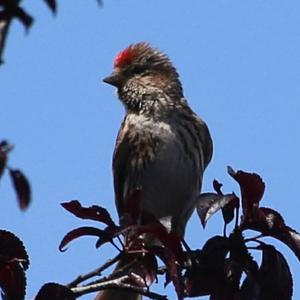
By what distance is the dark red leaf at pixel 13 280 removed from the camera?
331 centimetres

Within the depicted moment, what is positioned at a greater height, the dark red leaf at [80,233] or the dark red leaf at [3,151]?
the dark red leaf at [80,233]

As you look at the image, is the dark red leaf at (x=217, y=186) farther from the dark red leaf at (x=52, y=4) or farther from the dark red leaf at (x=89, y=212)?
the dark red leaf at (x=52, y=4)

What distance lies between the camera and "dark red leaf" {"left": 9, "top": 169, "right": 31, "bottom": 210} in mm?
2035

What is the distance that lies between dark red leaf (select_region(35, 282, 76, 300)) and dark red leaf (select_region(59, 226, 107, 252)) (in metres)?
0.29

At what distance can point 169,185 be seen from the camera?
22.7ft

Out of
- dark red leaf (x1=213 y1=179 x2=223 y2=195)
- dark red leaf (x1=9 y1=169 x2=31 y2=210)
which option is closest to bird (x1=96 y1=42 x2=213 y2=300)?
dark red leaf (x1=213 y1=179 x2=223 y2=195)

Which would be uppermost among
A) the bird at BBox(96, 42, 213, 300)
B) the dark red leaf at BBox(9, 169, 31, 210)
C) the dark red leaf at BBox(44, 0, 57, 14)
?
the bird at BBox(96, 42, 213, 300)

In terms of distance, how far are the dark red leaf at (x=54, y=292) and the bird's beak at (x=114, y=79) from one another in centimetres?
437

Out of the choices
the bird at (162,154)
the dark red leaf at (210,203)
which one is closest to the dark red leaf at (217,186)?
the dark red leaf at (210,203)

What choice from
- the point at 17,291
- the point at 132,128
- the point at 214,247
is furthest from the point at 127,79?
the point at 17,291

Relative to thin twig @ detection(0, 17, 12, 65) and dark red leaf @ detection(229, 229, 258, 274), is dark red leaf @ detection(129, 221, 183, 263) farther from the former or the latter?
thin twig @ detection(0, 17, 12, 65)

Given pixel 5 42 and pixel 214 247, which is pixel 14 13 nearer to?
pixel 5 42

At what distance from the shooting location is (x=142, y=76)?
760cm

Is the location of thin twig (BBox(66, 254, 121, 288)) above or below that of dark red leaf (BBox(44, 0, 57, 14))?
below
